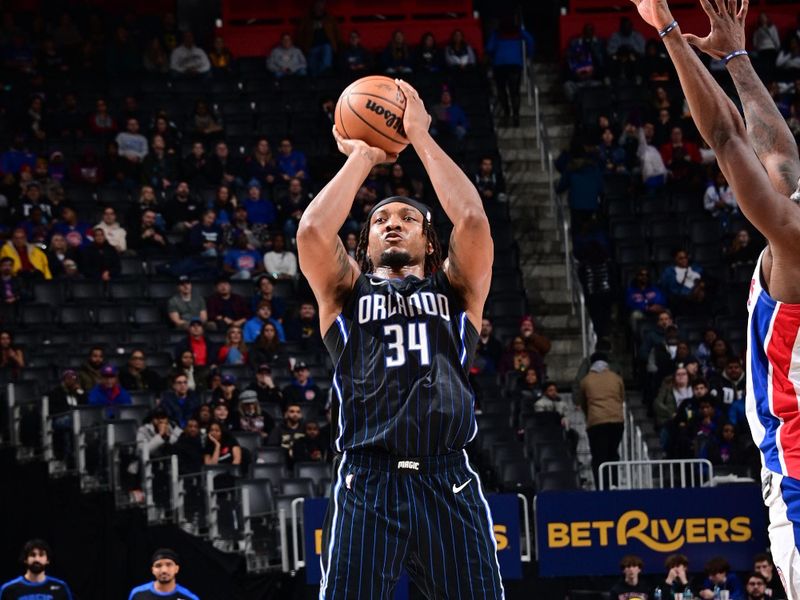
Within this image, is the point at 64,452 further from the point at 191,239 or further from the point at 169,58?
the point at 169,58

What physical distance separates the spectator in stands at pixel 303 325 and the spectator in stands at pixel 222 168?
3.05 meters

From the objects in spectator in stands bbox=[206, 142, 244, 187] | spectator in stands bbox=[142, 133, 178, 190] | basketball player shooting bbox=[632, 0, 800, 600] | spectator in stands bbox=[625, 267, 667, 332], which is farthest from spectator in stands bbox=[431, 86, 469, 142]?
basketball player shooting bbox=[632, 0, 800, 600]

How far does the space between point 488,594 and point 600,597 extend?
728 cm

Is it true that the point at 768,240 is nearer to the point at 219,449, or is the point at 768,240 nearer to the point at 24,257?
the point at 219,449

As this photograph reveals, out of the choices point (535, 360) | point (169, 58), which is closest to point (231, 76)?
point (169, 58)

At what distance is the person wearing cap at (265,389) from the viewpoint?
14570mm

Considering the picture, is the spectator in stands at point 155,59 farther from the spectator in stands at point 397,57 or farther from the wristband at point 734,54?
the wristband at point 734,54

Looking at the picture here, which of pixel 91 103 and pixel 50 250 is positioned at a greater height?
pixel 91 103

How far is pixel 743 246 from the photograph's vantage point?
57.2ft

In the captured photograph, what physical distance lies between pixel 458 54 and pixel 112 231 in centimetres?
727

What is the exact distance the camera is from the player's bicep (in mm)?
4195

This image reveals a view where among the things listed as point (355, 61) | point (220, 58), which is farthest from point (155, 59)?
point (355, 61)

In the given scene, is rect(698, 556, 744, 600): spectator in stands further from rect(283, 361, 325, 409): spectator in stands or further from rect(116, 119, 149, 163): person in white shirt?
rect(116, 119, 149, 163): person in white shirt

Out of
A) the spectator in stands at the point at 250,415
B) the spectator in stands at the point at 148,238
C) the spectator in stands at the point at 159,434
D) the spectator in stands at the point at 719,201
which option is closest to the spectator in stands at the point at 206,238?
the spectator in stands at the point at 148,238
